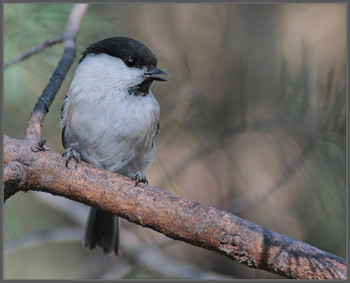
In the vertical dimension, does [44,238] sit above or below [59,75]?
below

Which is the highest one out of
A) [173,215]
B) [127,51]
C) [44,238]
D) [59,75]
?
[127,51]

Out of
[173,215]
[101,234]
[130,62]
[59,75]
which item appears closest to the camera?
[173,215]

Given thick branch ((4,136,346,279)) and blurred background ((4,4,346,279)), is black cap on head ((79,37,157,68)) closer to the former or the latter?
blurred background ((4,4,346,279))

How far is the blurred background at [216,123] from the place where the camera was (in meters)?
1.21

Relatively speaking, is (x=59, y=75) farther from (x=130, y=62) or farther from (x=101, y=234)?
(x=101, y=234)

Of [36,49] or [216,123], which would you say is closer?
[36,49]

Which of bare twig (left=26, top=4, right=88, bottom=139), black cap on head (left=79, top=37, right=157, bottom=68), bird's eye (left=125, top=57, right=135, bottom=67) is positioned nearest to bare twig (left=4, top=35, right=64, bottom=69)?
bare twig (left=26, top=4, right=88, bottom=139)

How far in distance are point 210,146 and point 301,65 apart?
451 mm

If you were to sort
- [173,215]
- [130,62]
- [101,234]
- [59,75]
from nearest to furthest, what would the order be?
[173,215]
[59,75]
[130,62]
[101,234]

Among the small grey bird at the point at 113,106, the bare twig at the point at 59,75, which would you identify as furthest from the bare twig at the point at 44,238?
the bare twig at the point at 59,75

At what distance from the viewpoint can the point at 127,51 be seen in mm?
1481

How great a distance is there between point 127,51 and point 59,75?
27cm

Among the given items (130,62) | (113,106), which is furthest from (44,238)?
(130,62)

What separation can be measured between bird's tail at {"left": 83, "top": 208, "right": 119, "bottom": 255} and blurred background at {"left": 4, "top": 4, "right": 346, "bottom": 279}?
11 cm
